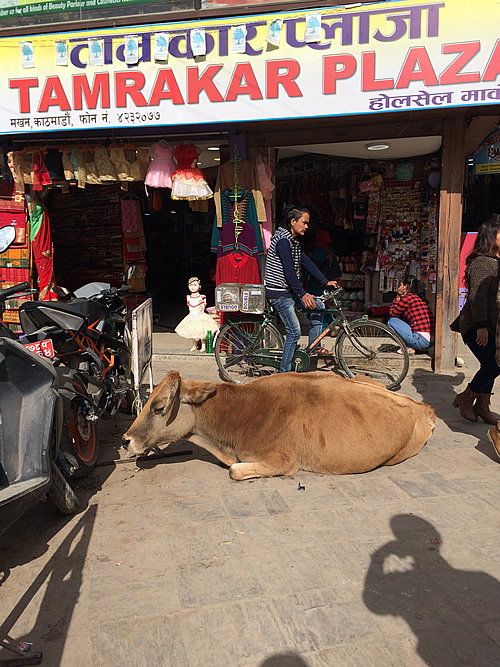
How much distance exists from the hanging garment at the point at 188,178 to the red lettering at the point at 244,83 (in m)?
1.18

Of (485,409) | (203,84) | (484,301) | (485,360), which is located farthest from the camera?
(203,84)

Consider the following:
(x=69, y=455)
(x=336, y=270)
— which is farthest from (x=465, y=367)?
(x=69, y=455)

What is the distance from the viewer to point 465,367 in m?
8.02

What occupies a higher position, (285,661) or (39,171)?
(39,171)

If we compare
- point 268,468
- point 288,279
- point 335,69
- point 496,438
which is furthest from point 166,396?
point 335,69

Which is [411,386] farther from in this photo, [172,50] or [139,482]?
[172,50]

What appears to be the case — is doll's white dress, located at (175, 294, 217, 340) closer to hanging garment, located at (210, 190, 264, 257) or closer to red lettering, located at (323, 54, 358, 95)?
hanging garment, located at (210, 190, 264, 257)

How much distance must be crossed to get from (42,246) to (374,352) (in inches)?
224

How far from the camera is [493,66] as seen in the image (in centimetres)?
647

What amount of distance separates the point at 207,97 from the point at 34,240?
381 centimetres

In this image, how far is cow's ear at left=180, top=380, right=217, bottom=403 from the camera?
4414 mm

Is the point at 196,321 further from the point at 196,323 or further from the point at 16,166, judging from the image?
the point at 16,166

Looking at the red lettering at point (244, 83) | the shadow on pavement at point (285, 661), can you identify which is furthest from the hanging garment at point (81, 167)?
the shadow on pavement at point (285, 661)

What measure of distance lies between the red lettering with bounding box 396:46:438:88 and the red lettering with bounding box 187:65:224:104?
7.67ft
